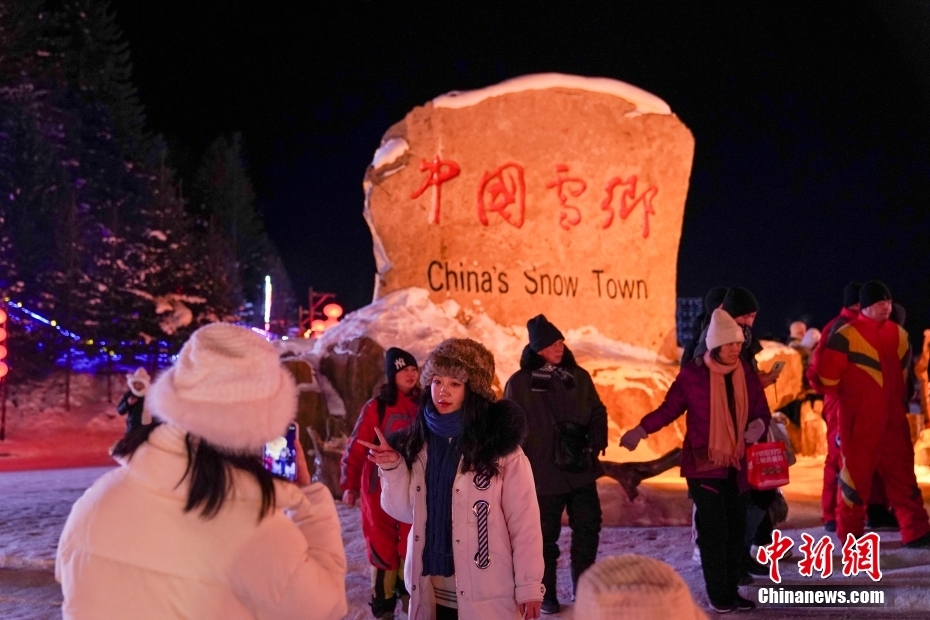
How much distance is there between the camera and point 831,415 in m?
5.89

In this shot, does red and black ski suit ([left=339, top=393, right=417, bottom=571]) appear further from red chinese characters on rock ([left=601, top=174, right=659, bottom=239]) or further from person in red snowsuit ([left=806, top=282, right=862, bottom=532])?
red chinese characters on rock ([left=601, top=174, right=659, bottom=239])

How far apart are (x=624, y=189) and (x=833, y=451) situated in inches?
190

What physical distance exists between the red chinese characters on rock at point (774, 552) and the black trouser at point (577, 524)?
3.78 ft

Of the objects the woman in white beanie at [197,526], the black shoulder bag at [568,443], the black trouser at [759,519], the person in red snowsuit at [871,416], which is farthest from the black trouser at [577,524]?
the woman in white beanie at [197,526]

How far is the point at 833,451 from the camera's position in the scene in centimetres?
587

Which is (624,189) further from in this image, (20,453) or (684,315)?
(684,315)

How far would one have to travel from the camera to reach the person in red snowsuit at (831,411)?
19.0 ft

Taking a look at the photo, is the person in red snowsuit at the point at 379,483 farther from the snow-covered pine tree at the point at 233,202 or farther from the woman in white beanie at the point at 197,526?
the snow-covered pine tree at the point at 233,202

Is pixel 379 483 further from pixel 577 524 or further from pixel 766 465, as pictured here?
pixel 766 465

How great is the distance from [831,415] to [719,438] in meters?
1.78

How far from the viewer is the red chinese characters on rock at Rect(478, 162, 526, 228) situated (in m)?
9.52

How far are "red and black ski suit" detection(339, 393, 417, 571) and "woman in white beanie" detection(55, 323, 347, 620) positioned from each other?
2.62 m

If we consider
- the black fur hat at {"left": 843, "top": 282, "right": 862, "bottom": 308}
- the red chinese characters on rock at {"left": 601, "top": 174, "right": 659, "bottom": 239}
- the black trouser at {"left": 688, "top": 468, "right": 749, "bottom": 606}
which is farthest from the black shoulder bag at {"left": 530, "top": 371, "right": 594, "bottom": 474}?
the red chinese characters on rock at {"left": 601, "top": 174, "right": 659, "bottom": 239}

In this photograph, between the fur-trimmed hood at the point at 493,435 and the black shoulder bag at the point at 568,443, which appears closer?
the fur-trimmed hood at the point at 493,435
